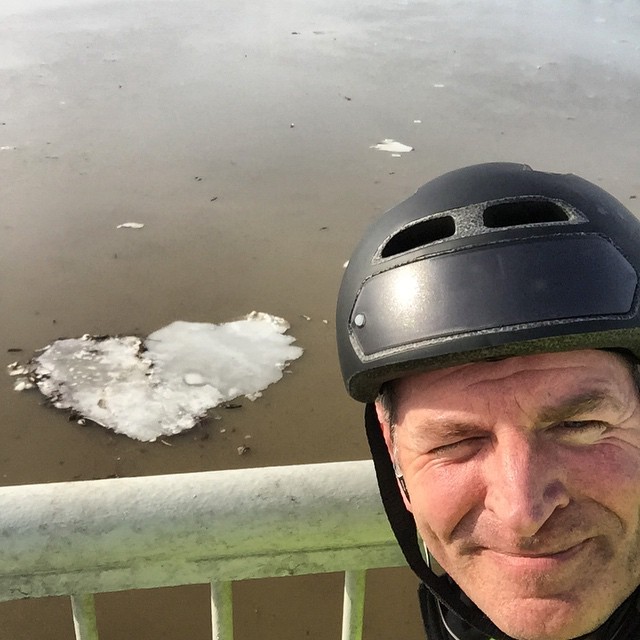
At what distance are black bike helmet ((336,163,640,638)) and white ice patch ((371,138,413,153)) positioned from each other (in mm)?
4185

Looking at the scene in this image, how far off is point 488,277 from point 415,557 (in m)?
0.56

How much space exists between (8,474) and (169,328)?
43.3 inches

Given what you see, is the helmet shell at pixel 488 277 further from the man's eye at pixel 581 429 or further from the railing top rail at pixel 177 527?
the railing top rail at pixel 177 527

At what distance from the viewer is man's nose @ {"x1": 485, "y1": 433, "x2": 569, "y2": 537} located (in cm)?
100

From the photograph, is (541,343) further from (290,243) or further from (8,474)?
(290,243)

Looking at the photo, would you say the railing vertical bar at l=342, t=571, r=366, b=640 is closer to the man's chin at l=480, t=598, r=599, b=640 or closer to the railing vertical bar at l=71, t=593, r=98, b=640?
the man's chin at l=480, t=598, r=599, b=640

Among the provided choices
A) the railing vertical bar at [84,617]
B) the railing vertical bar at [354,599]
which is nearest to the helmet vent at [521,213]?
the railing vertical bar at [354,599]

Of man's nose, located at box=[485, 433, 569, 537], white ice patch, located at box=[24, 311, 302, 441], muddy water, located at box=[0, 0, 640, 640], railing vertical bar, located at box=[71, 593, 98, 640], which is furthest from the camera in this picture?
white ice patch, located at box=[24, 311, 302, 441]

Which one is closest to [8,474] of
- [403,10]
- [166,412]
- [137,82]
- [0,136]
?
[166,412]

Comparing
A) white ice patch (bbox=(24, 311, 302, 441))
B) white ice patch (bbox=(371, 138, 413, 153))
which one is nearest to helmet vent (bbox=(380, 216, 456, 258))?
white ice patch (bbox=(24, 311, 302, 441))

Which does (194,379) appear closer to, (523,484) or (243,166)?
(523,484)

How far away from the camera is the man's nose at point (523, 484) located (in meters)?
1.00

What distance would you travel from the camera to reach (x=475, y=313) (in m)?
1.09

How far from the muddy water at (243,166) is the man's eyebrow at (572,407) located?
1571 mm
